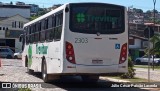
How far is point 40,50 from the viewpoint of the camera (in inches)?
849

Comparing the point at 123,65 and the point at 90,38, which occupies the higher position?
the point at 90,38

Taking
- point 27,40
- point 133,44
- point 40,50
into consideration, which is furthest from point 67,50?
point 133,44

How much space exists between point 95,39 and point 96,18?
0.83m

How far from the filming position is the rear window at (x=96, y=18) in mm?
16266

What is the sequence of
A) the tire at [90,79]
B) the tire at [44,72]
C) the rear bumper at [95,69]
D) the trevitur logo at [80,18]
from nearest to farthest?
the rear bumper at [95,69]
the trevitur logo at [80,18]
the tire at [44,72]
the tire at [90,79]

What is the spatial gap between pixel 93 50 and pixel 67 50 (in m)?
1.01

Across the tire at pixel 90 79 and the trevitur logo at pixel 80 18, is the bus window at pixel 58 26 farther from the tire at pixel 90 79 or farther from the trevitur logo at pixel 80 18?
the tire at pixel 90 79

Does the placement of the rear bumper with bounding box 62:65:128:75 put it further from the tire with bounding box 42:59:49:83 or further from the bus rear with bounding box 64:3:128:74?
the tire with bounding box 42:59:49:83

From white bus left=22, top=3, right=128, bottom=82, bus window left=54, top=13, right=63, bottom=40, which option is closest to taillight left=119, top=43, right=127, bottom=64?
white bus left=22, top=3, right=128, bottom=82

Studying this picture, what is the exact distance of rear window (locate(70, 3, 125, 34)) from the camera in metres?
16.3

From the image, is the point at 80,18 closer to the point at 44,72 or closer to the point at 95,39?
the point at 95,39

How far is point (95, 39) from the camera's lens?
16.4 meters

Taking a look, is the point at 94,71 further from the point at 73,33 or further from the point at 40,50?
the point at 40,50

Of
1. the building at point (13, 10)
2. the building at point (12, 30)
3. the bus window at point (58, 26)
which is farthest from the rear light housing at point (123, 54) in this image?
the building at point (13, 10)
